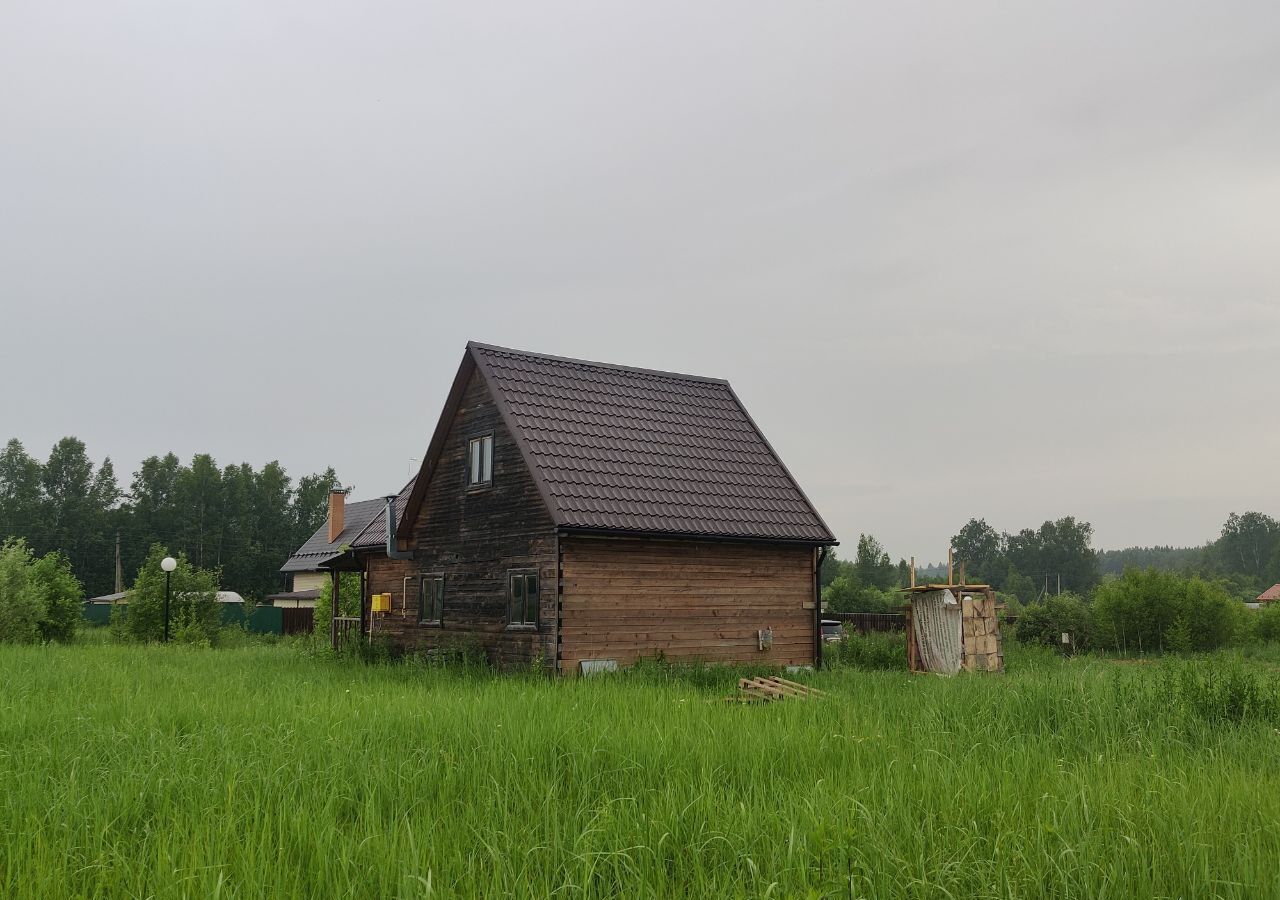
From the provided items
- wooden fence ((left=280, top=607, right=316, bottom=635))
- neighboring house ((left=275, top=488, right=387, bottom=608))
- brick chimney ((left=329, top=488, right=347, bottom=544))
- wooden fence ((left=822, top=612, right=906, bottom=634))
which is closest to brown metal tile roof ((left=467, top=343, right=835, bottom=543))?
wooden fence ((left=822, top=612, right=906, bottom=634))

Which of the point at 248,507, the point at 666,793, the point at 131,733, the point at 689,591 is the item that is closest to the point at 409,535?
the point at 689,591

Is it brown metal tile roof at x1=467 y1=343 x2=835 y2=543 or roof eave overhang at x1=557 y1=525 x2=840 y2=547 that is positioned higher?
brown metal tile roof at x1=467 y1=343 x2=835 y2=543

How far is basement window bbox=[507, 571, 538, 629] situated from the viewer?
62.3ft

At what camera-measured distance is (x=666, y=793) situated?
6.83m

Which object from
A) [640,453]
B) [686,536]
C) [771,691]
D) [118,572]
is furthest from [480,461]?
[118,572]

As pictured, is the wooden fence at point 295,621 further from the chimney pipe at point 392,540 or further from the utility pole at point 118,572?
the utility pole at point 118,572

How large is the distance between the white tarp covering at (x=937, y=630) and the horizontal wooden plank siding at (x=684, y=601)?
3013 millimetres

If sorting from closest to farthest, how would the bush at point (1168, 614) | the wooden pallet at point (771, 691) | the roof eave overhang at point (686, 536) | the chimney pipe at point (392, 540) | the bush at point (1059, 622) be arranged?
the wooden pallet at point (771, 691)
the roof eave overhang at point (686, 536)
the chimney pipe at point (392, 540)
the bush at point (1168, 614)
the bush at point (1059, 622)

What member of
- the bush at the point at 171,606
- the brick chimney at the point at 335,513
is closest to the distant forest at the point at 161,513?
the brick chimney at the point at 335,513

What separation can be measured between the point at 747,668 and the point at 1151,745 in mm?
10271

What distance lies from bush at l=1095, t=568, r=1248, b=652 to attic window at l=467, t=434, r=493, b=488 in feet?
65.6

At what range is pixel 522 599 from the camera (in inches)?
764

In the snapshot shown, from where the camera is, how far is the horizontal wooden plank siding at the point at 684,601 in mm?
18547

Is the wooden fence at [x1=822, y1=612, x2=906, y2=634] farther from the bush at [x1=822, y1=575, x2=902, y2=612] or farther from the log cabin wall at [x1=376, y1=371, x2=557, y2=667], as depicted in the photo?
the log cabin wall at [x1=376, y1=371, x2=557, y2=667]
